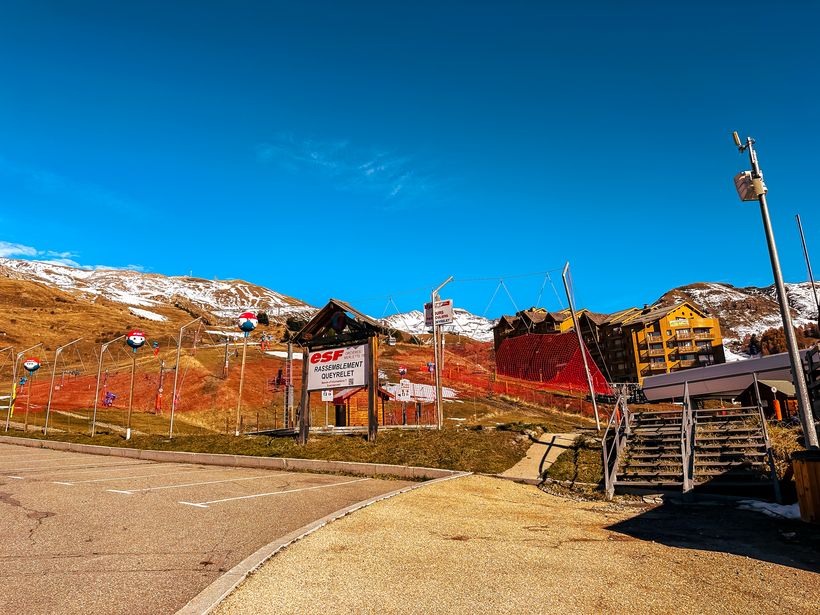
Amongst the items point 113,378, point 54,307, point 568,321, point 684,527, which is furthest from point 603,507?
point 54,307

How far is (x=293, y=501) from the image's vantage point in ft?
36.2

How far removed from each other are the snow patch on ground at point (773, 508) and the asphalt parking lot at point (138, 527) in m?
8.27

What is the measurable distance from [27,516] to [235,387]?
42.2 metres

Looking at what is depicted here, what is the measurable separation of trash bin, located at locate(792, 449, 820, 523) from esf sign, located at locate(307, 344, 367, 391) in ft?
47.2

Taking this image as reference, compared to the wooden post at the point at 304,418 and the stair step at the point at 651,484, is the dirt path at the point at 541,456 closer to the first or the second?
the stair step at the point at 651,484

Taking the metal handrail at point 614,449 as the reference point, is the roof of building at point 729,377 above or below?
above

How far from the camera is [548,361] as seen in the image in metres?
45.4

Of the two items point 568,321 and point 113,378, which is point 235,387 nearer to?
point 113,378

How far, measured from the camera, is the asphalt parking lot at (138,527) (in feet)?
17.0

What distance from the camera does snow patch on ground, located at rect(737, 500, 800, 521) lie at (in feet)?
31.8

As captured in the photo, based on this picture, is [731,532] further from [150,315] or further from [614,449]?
[150,315]

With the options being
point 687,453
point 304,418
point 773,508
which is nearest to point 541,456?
point 687,453

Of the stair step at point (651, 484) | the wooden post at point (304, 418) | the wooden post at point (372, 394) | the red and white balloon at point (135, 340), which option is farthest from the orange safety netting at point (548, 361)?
the red and white balloon at point (135, 340)

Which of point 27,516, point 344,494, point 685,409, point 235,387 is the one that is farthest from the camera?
point 235,387
